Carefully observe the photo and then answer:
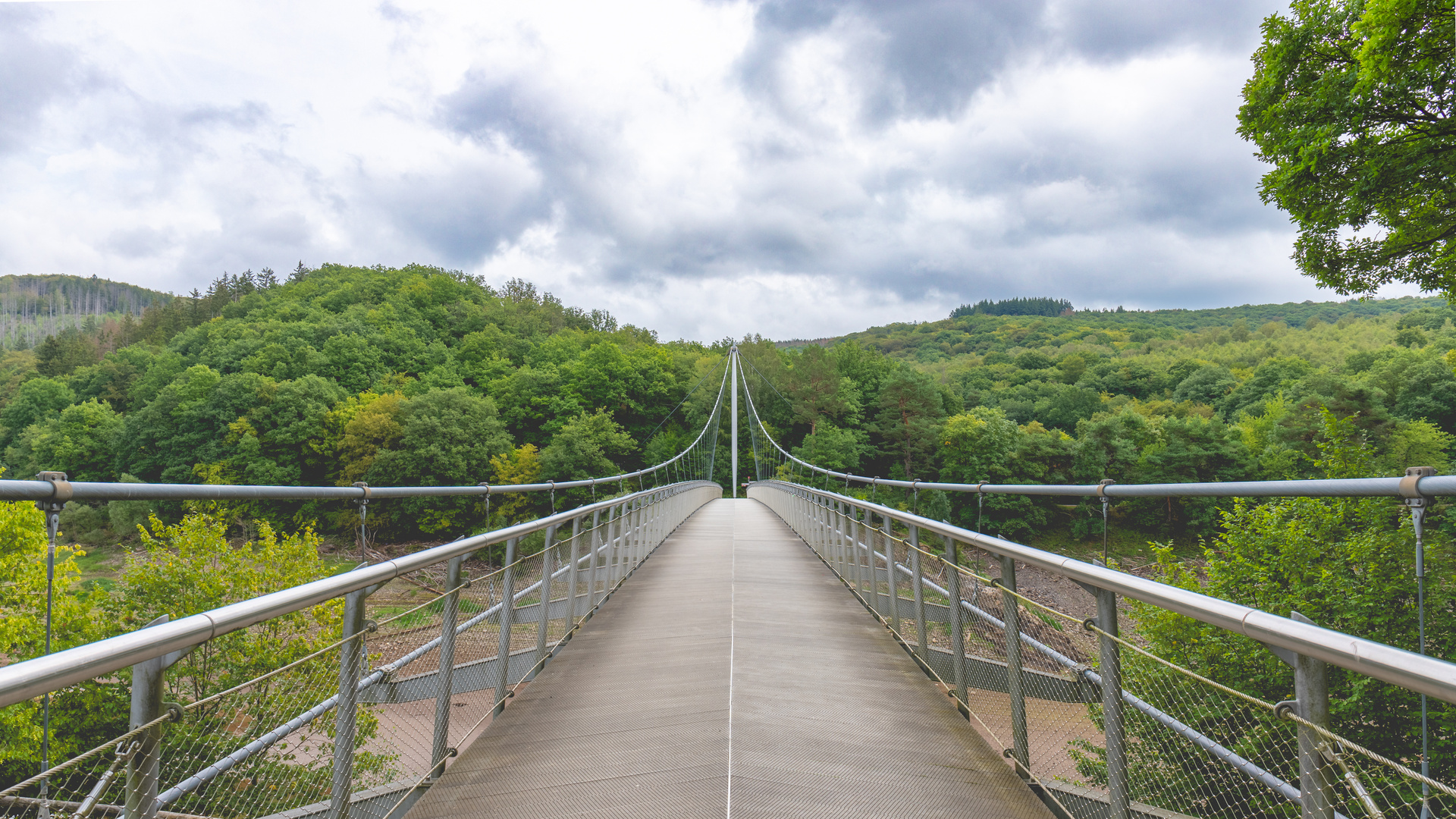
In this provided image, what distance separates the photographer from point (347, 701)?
80.4 inches

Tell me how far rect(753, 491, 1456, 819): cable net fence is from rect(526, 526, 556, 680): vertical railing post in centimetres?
195

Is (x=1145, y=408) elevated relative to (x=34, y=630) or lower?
elevated

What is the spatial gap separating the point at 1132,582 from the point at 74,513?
37803 mm

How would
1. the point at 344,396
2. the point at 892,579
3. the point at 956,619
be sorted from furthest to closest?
1. the point at 344,396
2. the point at 892,579
3. the point at 956,619

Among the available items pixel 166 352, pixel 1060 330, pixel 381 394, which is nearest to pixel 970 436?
pixel 381 394

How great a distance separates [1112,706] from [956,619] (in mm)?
1127

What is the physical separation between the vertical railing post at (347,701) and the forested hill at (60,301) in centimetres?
15338

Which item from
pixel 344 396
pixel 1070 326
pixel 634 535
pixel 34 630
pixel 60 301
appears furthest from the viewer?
pixel 60 301

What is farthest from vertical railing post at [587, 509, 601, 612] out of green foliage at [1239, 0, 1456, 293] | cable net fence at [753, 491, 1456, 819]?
green foliage at [1239, 0, 1456, 293]

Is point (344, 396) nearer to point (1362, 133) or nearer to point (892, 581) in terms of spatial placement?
point (892, 581)

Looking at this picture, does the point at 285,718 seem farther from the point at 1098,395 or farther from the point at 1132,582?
the point at 1098,395

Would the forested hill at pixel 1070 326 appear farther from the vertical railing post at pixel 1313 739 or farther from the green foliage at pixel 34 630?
the vertical railing post at pixel 1313 739

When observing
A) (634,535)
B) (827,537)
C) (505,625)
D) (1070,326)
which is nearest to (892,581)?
(505,625)

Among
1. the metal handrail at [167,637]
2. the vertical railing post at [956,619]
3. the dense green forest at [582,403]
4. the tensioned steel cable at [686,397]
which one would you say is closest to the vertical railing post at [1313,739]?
the vertical railing post at [956,619]
